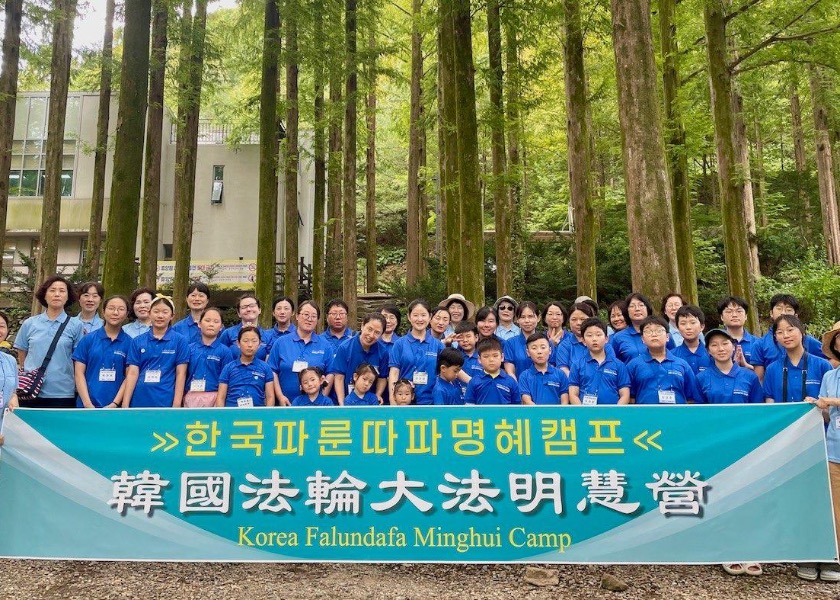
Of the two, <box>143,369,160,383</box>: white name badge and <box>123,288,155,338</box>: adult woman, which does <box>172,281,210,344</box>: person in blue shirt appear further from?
<box>143,369,160,383</box>: white name badge

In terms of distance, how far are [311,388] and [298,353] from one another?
0.76 meters

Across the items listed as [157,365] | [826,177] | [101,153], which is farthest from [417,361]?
[826,177]

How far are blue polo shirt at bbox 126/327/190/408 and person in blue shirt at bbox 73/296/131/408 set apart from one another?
0.32ft

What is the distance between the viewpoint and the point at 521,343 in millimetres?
5586

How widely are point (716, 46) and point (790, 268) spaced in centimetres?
1052

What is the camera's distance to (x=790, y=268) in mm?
18500

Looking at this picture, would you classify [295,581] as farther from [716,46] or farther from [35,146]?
[35,146]

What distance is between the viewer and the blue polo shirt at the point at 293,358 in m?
5.43

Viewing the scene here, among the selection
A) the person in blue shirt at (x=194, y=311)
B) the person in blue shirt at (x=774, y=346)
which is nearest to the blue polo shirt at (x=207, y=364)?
the person in blue shirt at (x=194, y=311)

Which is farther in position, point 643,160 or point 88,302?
point 643,160

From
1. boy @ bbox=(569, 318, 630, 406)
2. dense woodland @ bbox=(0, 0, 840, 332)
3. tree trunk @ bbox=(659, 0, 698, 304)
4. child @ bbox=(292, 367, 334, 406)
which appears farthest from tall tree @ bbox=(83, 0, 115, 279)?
boy @ bbox=(569, 318, 630, 406)

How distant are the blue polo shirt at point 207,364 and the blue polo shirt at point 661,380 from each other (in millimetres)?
3281

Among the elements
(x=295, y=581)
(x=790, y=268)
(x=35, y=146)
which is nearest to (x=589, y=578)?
(x=295, y=581)

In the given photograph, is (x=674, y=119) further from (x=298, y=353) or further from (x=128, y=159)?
(x=128, y=159)
